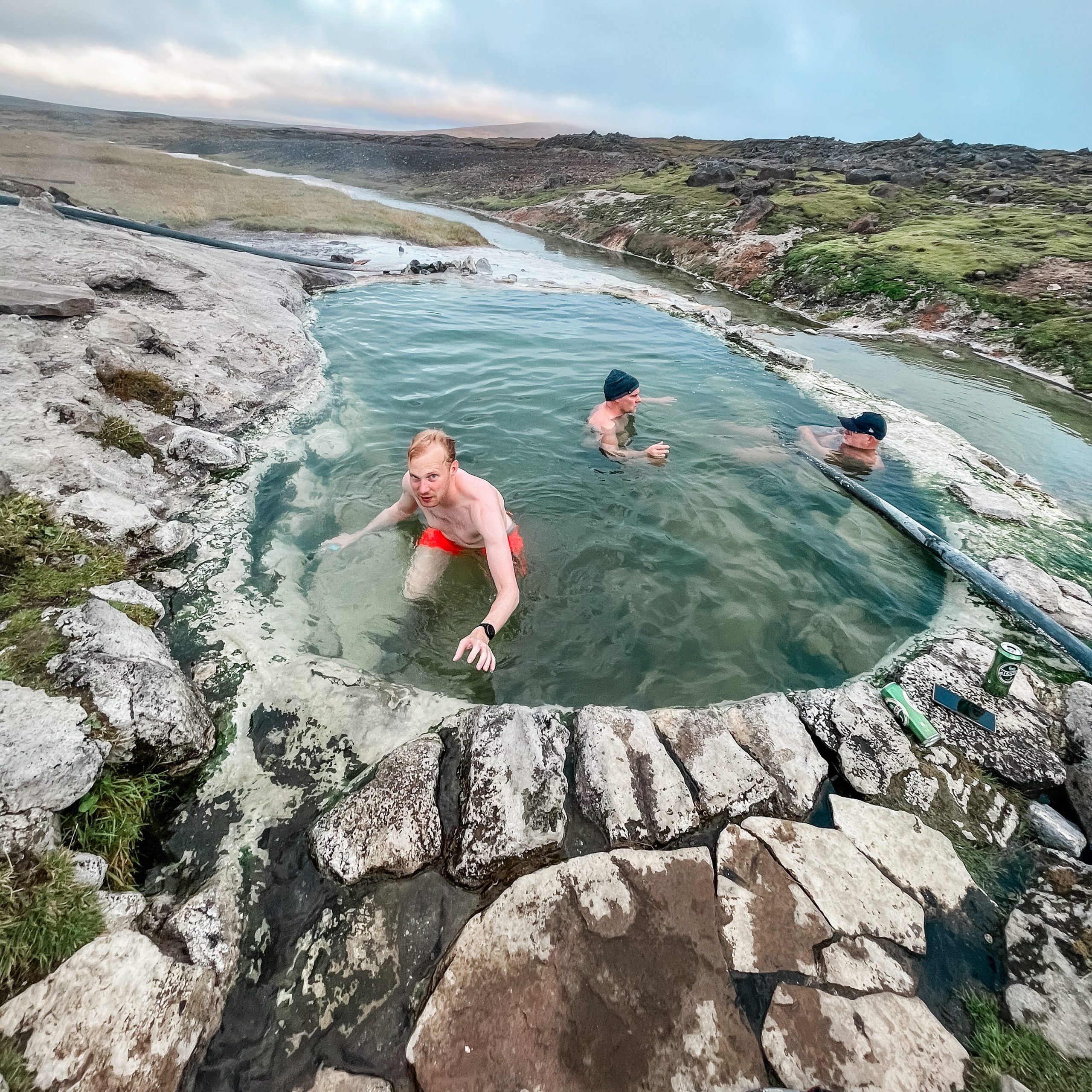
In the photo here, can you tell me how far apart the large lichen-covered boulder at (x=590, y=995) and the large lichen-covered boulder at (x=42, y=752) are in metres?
1.94

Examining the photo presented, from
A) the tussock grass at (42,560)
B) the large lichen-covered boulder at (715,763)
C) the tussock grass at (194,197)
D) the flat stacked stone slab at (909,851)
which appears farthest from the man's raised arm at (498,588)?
the tussock grass at (194,197)

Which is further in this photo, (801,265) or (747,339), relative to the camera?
(801,265)

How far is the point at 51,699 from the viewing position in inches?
105

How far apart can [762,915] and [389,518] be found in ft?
14.2

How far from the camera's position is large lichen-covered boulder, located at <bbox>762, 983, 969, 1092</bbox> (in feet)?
6.93

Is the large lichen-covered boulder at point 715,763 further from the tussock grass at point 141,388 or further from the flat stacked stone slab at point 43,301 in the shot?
the flat stacked stone slab at point 43,301

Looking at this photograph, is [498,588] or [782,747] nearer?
[782,747]

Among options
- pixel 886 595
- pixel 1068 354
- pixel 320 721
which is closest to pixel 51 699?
pixel 320 721

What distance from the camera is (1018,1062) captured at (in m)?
2.16

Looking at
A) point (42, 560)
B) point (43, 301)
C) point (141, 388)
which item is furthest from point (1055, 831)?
point (43, 301)

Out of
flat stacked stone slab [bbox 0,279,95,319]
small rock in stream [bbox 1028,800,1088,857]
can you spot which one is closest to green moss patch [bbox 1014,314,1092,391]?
small rock in stream [bbox 1028,800,1088,857]

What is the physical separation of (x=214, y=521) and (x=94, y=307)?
4968mm

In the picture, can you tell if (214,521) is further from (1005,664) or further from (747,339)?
(747,339)

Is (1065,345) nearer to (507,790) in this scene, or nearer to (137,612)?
(507,790)
